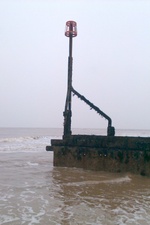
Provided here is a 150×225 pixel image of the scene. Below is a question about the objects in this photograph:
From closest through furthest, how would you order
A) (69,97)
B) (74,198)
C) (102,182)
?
(74,198)
(102,182)
(69,97)

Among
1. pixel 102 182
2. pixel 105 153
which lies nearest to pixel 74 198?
pixel 102 182

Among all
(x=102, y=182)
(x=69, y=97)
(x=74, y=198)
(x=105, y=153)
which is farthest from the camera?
(x=69, y=97)

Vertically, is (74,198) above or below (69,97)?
below

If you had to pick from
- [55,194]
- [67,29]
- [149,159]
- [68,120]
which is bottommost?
[55,194]

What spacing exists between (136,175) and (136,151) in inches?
31.6

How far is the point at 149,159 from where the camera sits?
28.3 ft

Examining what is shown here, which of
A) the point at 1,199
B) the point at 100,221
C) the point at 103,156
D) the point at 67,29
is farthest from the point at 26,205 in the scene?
the point at 67,29

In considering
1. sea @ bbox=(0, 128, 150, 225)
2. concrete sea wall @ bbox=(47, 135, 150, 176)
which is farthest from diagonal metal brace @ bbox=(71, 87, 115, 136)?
sea @ bbox=(0, 128, 150, 225)

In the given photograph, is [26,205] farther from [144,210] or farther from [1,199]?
[144,210]

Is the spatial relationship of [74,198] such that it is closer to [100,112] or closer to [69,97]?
[100,112]

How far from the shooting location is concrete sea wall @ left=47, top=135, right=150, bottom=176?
8.78 metres

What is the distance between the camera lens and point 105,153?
364 inches

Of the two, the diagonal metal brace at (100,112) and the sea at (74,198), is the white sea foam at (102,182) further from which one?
the diagonal metal brace at (100,112)

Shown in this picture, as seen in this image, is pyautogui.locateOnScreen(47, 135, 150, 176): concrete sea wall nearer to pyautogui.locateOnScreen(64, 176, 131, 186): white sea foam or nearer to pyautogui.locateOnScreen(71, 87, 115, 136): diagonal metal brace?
pyautogui.locateOnScreen(64, 176, 131, 186): white sea foam
